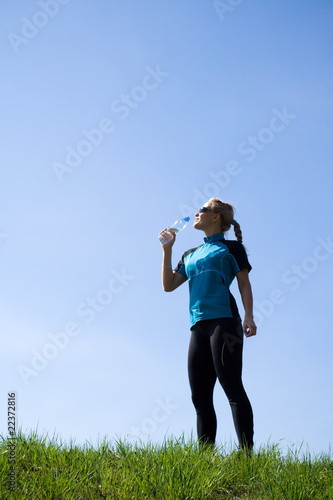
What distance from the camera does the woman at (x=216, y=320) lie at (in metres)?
4.24

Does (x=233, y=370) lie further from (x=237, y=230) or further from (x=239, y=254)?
(x=237, y=230)

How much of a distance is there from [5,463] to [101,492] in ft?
2.56

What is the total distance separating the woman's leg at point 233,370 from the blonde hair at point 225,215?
0.94 m

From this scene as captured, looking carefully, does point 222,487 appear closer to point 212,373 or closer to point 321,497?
point 321,497

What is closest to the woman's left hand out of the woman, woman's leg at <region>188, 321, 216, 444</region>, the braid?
the woman

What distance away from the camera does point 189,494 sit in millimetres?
3408

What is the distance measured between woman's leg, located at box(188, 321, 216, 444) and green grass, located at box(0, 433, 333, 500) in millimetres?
216

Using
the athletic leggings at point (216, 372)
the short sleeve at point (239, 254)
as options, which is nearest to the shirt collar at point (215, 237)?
the short sleeve at point (239, 254)

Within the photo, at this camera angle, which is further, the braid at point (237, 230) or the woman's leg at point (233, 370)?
the braid at point (237, 230)

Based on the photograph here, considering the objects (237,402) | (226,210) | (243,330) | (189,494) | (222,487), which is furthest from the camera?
(226,210)

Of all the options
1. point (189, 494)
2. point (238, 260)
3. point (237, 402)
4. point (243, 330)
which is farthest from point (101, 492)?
point (238, 260)

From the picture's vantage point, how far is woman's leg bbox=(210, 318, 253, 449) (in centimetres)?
413

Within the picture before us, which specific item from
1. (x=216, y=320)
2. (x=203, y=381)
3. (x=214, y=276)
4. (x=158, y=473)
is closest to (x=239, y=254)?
(x=214, y=276)

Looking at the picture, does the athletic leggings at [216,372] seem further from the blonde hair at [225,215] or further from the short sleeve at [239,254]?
the blonde hair at [225,215]
